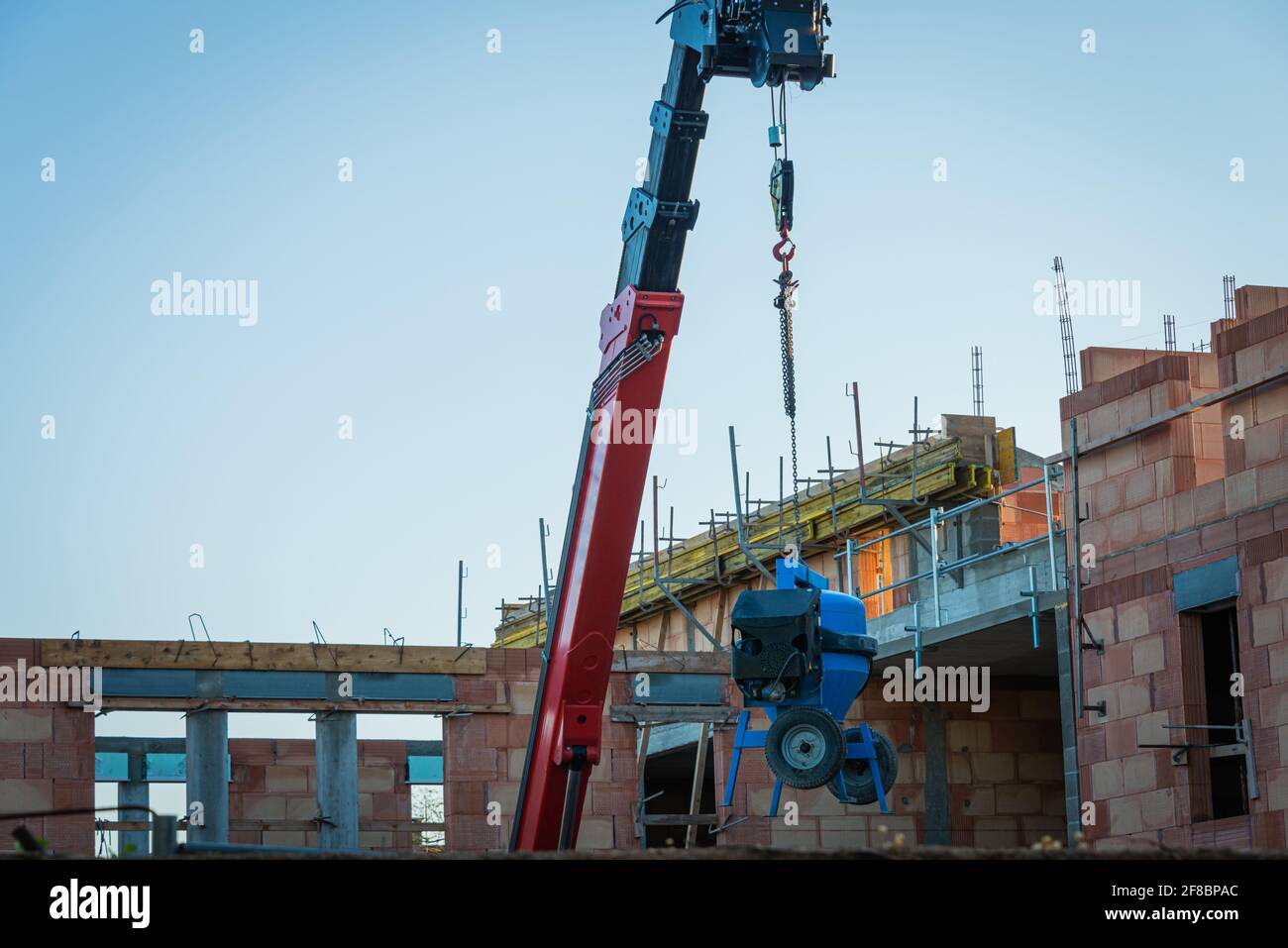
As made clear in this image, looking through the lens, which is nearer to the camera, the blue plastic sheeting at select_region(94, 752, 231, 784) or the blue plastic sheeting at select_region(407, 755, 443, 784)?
the blue plastic sheeting at select_region(94, 752, 231, 784)

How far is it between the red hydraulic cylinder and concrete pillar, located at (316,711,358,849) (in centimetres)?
618

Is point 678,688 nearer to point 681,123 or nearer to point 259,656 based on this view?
point 259,656

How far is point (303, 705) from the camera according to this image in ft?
68.8

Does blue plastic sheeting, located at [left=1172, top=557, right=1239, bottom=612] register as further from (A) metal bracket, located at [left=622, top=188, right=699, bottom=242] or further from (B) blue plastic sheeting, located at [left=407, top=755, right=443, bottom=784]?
(B) blue plastic sheeting, located at [left=407, top=755, right=443, bottom=784]

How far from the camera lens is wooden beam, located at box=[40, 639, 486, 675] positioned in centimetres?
2017

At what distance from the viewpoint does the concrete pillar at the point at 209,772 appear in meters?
20.3

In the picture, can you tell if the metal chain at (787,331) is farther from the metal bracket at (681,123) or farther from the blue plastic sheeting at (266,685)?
the blue plastic sheeting at (266,685)

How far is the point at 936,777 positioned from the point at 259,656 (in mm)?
10034

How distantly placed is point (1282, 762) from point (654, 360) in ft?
24.0

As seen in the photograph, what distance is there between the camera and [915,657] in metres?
23.1
